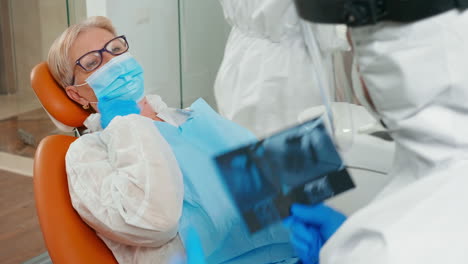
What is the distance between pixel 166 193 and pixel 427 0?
0.76m

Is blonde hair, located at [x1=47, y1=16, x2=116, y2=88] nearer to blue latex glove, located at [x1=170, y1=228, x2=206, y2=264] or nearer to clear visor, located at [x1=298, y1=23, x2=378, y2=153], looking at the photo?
blue latex glove, located at [x1=170, y1=228, x2=206, y2=264]

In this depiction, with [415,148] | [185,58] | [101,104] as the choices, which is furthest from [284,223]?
[185,58]

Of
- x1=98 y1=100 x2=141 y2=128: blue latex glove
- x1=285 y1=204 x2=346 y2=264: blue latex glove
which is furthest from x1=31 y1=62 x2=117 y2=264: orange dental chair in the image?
x1=285 y1=204 x2=346 y2=264: blue latex glove

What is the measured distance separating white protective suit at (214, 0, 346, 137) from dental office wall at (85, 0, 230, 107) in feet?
2.68

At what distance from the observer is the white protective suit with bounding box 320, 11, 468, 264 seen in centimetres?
64

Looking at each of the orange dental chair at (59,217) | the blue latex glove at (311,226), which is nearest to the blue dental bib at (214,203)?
the blue latex glove at (311,226)

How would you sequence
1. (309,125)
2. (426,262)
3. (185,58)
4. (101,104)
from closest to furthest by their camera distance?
(426,262) → (309,125) → (101,104) → (185,58)

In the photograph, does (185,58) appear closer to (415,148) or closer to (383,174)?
(383,174)

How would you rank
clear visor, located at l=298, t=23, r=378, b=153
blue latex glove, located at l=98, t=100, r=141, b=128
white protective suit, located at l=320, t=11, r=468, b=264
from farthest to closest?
blue latex glove, located at l=98, t=100, r=141, b=128 < clear visor, located at l=298, t=23, r=378, b=153 < white protective suit, located at l=320, t=11, r=468, b=264

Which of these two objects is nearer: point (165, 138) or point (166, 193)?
point (166, 193)

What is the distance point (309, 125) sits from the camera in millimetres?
882

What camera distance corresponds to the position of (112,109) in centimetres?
154

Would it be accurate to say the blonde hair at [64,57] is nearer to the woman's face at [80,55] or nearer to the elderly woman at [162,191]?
the woman's face at [80,55]

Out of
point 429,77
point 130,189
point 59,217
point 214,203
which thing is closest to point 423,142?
point 429,77
